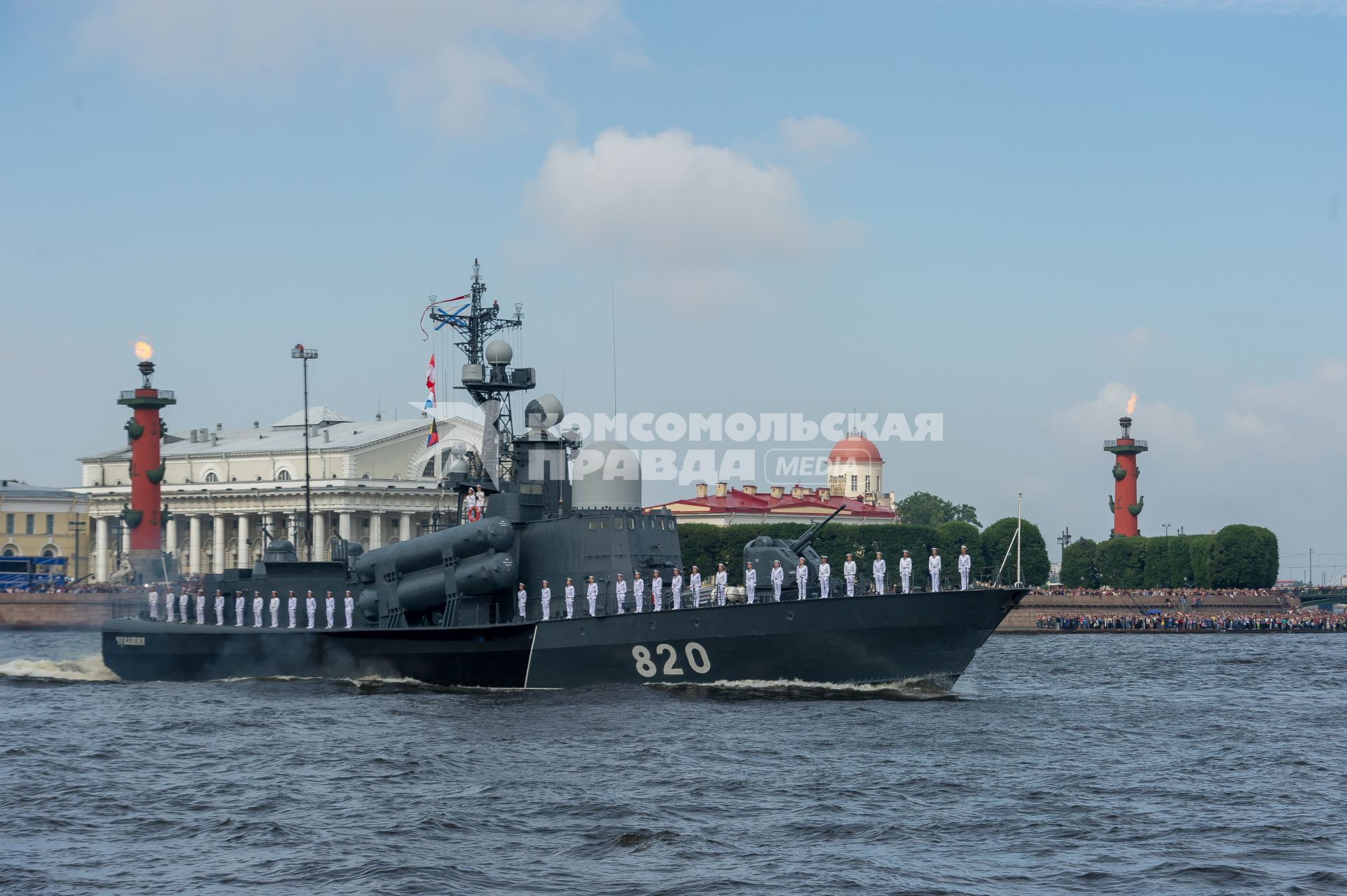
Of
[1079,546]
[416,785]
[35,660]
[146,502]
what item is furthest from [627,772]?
[1079,546]

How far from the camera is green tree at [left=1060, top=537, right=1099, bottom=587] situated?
108000 millimetres

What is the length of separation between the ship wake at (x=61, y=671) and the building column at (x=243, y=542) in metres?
Answer: 59.2

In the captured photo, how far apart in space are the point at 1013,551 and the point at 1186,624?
11487mm

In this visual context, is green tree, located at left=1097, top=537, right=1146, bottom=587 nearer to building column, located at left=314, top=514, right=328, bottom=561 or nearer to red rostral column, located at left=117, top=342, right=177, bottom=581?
building column, located at left=314, top=514, right=328, bottom=561

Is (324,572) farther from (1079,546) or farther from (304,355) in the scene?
(1079,546)

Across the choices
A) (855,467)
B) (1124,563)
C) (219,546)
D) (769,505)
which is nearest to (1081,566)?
(1124,563)

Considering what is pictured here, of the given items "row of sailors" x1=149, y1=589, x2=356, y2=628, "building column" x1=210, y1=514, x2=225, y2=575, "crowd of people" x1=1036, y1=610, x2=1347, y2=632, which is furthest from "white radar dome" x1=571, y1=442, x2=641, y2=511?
"building column" x1=210, y1=514, x2=225, y2=575

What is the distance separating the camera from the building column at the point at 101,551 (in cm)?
11175

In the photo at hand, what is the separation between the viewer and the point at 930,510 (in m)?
163

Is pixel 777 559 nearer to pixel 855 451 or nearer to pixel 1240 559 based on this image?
pixel 1240 559

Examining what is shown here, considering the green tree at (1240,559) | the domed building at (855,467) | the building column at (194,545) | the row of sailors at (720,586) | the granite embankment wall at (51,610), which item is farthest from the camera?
the domed building at (855,467)

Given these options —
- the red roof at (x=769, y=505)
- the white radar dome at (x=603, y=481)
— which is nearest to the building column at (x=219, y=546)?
the red roof at (x=769, y=505)

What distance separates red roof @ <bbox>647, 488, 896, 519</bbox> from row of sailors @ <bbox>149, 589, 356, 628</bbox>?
7621 cm

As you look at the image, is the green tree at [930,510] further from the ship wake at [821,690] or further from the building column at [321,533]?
the ship wake at [821,690]
